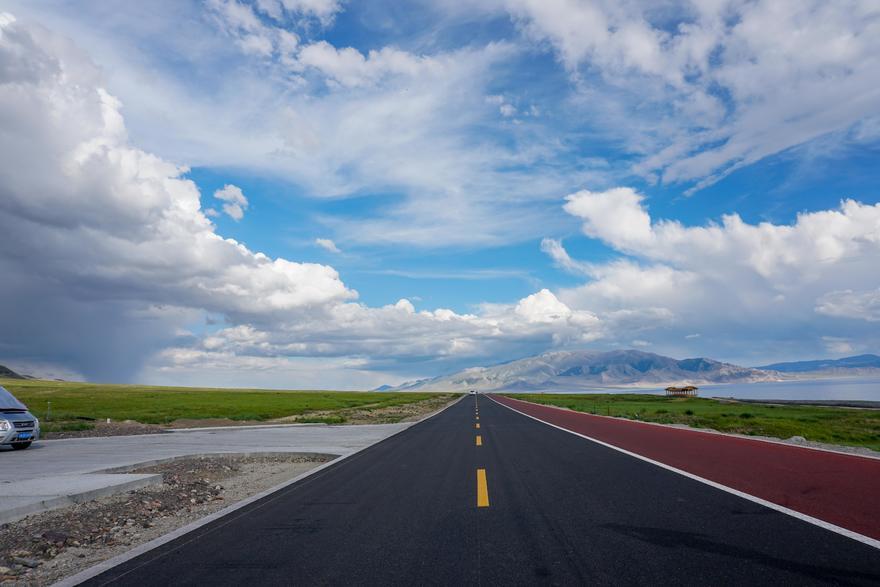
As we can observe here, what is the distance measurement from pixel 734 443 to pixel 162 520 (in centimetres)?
1466

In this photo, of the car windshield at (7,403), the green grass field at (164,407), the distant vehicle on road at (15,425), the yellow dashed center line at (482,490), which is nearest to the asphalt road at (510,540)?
the yellow dashed center line at (482,490)

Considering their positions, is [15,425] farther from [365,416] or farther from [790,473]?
[365,416]

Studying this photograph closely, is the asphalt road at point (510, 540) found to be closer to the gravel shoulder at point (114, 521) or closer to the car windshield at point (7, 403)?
the gravel shoulder at point (114, 521)

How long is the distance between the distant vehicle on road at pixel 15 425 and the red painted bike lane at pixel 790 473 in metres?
18.3

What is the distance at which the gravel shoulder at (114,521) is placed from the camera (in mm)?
5961

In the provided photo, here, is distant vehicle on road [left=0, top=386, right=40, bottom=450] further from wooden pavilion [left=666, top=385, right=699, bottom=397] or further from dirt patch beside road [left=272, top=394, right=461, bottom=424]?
wooden pavilion [left=666, top=385, right=699, bottom=397]

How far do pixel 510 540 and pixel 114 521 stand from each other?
5921 millimetres

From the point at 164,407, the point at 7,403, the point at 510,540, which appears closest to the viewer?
the point at 510,540

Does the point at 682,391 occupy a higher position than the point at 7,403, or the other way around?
the point at 7,403

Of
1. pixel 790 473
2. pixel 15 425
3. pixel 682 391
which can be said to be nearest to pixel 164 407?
pixel 15 425

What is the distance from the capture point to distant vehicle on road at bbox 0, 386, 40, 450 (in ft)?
53.3

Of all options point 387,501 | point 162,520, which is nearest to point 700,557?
point 387,501

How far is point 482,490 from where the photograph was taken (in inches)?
360

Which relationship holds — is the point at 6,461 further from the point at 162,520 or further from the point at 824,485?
the point at 824,485
